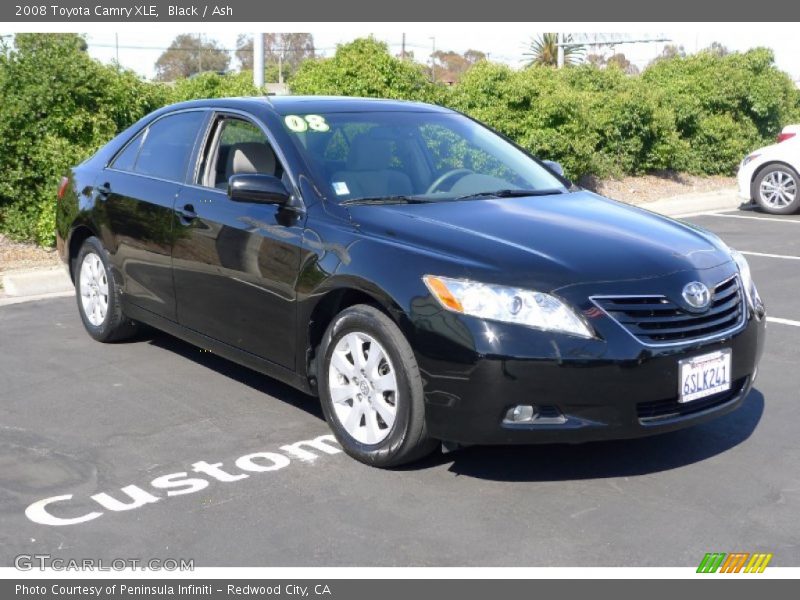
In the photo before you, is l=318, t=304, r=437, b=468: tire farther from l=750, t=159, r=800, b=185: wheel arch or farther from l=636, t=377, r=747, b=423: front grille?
l=750, t=159, r=800, b=185: wheel arch

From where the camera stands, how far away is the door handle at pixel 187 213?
234 inches

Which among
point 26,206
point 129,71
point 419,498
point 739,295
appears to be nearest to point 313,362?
point 419,498

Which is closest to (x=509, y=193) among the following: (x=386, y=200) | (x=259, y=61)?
(x=386, y=200)

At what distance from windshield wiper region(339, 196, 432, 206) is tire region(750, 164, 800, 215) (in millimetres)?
10421

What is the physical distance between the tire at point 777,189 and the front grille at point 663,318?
34.2 ft

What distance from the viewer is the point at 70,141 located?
1034cm

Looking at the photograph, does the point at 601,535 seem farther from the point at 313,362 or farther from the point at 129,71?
the point at 129,71

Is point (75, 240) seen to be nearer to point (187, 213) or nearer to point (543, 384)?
point (187, 213)

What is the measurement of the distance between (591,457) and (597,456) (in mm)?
33

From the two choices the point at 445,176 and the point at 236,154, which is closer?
the point at 445,176

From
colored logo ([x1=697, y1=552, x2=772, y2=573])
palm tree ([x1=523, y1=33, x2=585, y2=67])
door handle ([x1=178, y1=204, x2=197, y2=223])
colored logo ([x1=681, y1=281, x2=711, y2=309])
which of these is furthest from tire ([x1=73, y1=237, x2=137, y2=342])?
palm tree ([x1=523, y1=33, x2=585, y2=67])

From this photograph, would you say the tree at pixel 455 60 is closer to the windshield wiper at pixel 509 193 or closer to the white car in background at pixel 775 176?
the white car in background at pixel 775 176

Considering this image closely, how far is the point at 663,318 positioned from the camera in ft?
14.9

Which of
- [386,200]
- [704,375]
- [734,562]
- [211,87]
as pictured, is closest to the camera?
[734,562]
